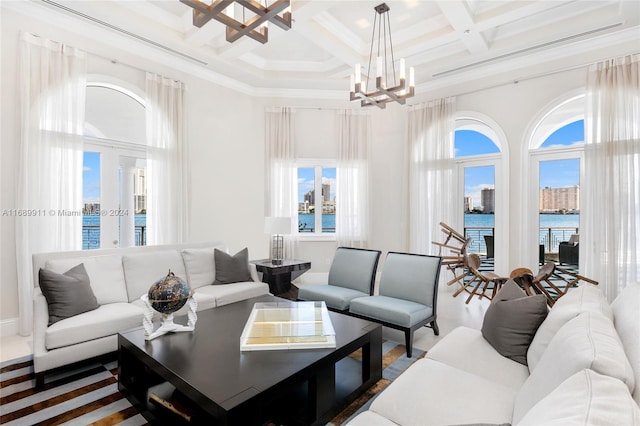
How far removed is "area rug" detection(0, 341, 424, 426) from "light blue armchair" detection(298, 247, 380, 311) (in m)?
0.81

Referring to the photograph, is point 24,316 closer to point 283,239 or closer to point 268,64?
point 283,239

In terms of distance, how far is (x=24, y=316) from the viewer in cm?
341

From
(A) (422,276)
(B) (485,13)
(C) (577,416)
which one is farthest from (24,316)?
(B) (485,13)

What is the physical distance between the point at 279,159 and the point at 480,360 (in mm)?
4615

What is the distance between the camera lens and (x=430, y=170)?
5379mm

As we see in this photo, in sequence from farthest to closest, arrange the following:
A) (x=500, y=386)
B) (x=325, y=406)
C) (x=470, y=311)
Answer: (x=470, y=311)
(x=325, y=406)
(x=500, y=386)

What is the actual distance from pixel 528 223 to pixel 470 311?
1.54 meters

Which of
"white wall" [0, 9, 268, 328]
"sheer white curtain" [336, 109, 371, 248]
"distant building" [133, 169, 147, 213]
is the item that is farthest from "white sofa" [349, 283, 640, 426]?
"distant building" [133, 169, 147, 213]

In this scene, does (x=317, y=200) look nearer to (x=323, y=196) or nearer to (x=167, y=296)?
(x=323, y=196)

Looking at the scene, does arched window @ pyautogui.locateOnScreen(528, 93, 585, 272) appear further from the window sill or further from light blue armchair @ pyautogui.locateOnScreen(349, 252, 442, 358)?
the window sill

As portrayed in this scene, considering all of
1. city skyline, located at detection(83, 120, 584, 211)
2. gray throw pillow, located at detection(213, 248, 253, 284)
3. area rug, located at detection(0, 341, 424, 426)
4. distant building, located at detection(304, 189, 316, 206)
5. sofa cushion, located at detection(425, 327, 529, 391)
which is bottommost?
area rug, located at detection(0, 341, 424, 426)

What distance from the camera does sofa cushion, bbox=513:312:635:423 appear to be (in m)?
1.04

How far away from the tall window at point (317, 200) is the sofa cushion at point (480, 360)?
4.03 m

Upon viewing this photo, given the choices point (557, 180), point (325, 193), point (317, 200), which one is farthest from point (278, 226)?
point (557, 180)
